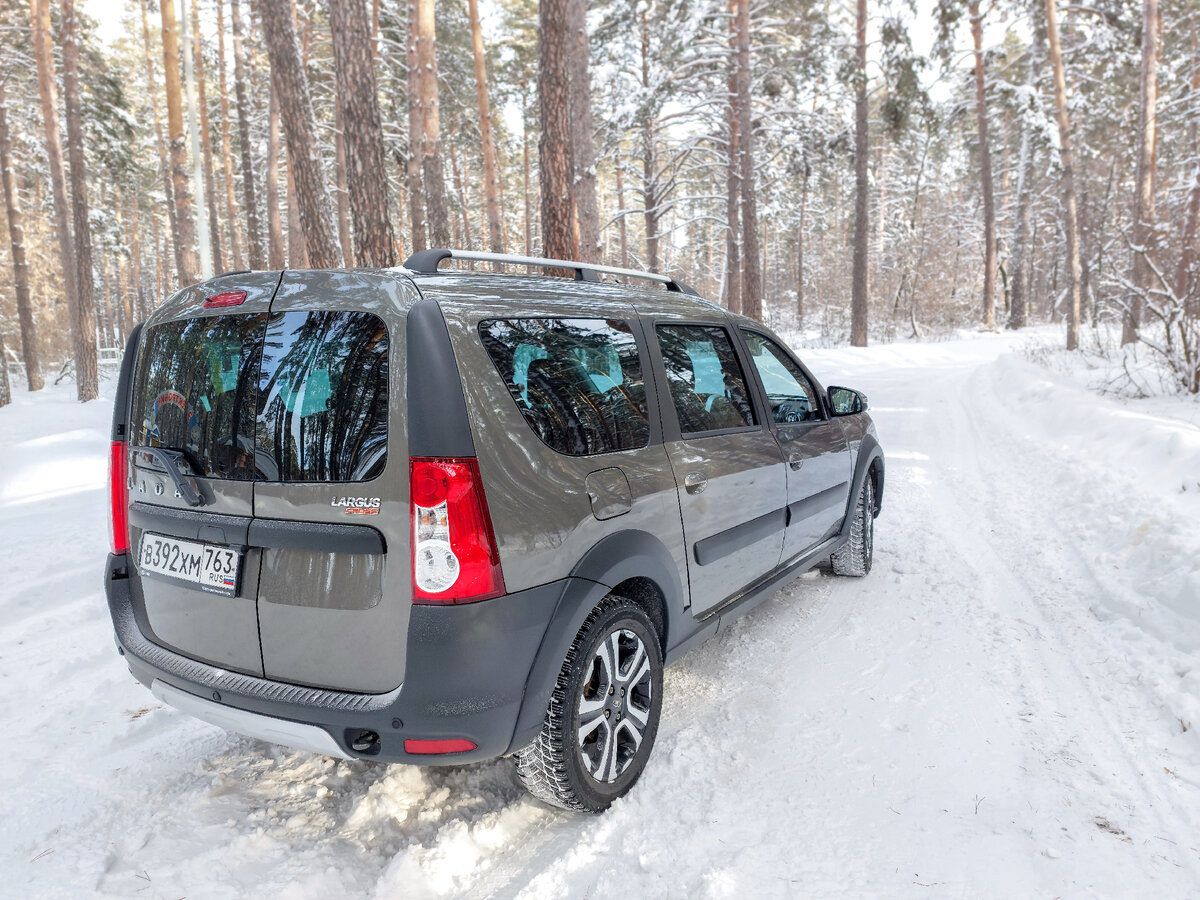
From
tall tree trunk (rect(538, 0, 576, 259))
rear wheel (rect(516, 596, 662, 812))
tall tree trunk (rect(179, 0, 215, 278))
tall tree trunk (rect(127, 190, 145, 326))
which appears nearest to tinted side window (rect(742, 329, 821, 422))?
rear wheel (rect(516, 596, 662, 812))

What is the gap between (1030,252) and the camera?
42.0 meters

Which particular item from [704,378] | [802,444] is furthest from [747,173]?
[704,378]

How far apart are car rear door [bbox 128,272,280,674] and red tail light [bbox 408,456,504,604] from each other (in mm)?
605

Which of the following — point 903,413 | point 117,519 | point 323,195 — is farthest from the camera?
point 903,413

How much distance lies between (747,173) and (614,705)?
16374 millimetres

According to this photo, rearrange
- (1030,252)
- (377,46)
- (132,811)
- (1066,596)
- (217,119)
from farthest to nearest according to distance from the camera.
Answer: (1030,252)
(217,119)
(377,46)
(1066,596)
(132,811)

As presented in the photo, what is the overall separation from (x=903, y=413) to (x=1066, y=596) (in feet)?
24.2

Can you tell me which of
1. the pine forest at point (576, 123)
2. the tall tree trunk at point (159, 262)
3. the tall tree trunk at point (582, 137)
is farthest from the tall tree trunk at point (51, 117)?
the tall tree trunk at point (159, 262)

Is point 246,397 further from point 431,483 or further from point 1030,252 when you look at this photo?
point 1030,252

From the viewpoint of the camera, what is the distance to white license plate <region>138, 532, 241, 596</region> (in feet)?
7.27

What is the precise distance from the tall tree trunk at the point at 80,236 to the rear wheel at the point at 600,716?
18271 mm

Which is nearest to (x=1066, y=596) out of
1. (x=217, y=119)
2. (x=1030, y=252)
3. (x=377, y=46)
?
(x=377, y=46)

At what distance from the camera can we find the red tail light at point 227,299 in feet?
7.55

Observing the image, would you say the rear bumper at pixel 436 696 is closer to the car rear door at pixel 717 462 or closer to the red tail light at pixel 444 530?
the red tail light at pixel 444 530
